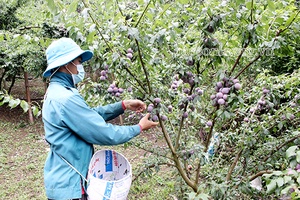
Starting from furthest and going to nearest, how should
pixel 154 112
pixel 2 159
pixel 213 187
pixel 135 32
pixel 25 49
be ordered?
pixel 25 49 → pixel 2 159 → pixel 213 187 → pixel 154 112 → pixel 135 32

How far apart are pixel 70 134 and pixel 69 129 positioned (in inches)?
1.2

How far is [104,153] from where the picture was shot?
1860 mm

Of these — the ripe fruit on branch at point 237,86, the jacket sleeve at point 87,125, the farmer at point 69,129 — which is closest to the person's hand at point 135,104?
the farmer at point 69,129

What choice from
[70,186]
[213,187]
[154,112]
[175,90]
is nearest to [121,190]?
[70,186]

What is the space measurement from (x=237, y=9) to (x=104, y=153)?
115cm

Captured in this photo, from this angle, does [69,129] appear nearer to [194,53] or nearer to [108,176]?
[108,176]

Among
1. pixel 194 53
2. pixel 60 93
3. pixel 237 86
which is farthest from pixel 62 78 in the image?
pixel 237 86

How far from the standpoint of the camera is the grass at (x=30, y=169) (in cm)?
375

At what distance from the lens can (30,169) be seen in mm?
4469

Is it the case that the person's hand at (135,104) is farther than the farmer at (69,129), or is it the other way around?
the person's hand at (135,104)

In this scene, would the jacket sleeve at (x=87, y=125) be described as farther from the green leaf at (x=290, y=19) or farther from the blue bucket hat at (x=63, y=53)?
the green leaf at (x=290, y=19)

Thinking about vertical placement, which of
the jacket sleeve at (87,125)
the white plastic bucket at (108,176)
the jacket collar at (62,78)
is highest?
the jacket collar at (62,78)

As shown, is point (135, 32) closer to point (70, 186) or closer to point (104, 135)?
point (104, 135)

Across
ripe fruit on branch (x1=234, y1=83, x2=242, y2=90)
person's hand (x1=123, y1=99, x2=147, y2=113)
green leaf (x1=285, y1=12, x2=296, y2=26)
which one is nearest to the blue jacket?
person's hand (x1=123, y1=99, x2=147, y2=113)
